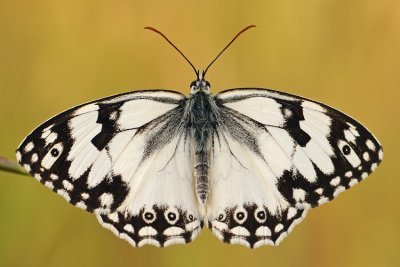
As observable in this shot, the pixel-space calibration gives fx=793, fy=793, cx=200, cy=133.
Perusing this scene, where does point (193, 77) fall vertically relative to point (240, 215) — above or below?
above

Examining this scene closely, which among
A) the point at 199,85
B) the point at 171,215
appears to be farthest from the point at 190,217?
the point at 199,85

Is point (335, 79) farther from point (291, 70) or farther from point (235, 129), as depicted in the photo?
point (235, 129)

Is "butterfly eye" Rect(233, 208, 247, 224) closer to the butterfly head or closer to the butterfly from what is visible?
the butterfly

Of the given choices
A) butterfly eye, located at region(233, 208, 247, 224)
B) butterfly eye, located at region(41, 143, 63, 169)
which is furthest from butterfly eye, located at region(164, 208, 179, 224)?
butterfly eye, located at region(41, 143, 63, 169)
